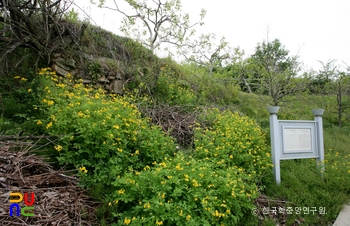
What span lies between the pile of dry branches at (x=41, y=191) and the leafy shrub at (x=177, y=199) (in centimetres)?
36

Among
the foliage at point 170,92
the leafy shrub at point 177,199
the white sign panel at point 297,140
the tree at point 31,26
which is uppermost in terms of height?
the tree at point 31,26

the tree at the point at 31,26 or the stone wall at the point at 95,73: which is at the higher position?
the tree at the point at 31,26

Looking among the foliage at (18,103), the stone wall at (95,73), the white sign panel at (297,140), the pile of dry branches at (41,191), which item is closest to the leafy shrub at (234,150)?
the white sign panel at (297,140)

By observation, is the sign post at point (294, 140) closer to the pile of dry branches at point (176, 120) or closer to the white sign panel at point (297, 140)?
the white sign panel at point (297, 140)

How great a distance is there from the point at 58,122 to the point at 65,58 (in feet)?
8.32

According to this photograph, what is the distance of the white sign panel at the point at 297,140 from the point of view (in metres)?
4.11

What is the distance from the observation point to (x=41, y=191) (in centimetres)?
256

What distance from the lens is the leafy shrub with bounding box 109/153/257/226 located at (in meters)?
2.29

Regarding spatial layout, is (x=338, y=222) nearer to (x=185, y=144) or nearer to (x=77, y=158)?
(x=185, y=144)

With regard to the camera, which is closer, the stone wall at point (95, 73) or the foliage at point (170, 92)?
the stone wall at point (95, 73)

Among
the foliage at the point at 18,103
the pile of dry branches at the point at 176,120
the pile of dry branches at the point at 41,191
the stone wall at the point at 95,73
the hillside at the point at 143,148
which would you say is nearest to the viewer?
the pile of dry branches at the point at 41,191

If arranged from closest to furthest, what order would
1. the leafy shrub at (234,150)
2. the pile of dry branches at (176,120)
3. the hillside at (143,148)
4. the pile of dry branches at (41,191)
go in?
the pile of dry branches at (41,191) → the hillside at (143,148) → the leafy shrub at (234,150) → the pile of dry branches at (176,120)

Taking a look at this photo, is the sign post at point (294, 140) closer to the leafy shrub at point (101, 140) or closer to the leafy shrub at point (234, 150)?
the leafy shrub at point (234, 150)

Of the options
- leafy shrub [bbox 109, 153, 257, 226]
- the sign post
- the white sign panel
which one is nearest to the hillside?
leafy shrub [bbox 109, 153, 257, 226]
